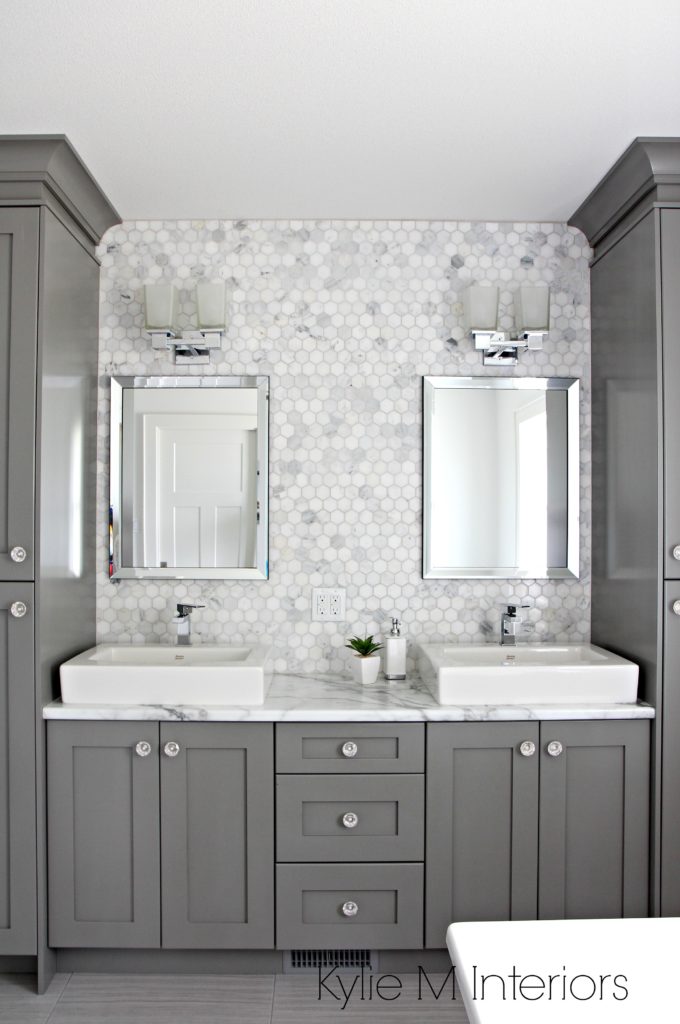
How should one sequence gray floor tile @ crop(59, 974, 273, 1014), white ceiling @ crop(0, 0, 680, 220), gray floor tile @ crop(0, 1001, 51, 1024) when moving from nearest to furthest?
white ceiling @ crop(0, 0, 680, 220), gray floor tile @ crop(0, 1001, 51, 1024), gray floor tile @ crop(59, 974, 273, 1014)

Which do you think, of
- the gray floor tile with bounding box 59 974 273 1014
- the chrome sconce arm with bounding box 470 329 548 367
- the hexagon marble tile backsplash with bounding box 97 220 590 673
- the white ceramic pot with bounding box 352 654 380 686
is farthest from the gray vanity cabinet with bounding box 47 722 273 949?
the chrome sconce arm with bounding box 470 329 548 367

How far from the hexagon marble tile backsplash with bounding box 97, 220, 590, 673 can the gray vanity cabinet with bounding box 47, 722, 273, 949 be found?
0.53 meters

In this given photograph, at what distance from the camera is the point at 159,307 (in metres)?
2.59

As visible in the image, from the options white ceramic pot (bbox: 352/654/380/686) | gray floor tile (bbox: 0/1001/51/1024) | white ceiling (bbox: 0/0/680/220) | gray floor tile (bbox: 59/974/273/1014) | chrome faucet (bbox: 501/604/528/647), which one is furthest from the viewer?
chrome faucet (bbox: 501/604/528/647)

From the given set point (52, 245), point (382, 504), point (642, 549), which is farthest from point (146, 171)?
point (642, 549)

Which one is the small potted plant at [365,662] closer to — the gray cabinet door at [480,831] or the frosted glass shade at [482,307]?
the gray cabinet door at [480,831]

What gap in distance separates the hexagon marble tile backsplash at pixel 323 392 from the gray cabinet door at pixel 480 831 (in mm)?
564

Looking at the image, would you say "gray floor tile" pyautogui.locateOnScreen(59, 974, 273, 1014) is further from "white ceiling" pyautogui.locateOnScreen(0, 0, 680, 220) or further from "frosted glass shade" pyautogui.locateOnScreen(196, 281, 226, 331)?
"white ceiling" pyautogui.locateOnScreen(0, 0, 680, 220)

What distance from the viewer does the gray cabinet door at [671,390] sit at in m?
2.23

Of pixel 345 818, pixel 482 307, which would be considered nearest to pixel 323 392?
pixel 482 307

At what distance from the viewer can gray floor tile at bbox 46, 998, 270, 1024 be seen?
212 cm

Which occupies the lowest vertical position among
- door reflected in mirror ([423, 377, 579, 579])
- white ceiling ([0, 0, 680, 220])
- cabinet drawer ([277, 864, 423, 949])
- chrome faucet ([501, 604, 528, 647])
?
cabinet drawer ([277, 864, 423, 949])

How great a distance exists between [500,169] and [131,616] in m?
1.99

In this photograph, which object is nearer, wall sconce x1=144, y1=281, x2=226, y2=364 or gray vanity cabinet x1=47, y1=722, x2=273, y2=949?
gray vanity cabinet x1=47, y1=722, x2=273, y2=949
